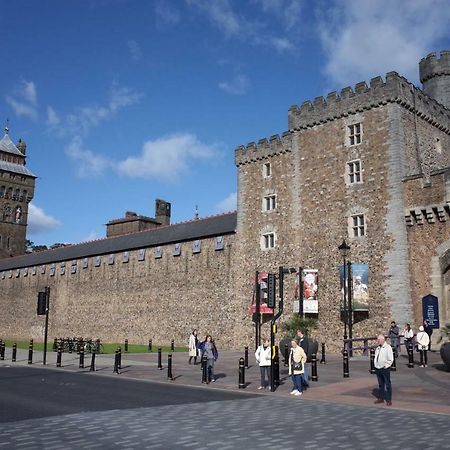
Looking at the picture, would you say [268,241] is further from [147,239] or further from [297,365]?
[297,365]

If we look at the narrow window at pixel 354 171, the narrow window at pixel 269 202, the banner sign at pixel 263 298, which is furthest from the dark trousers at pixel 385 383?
the narrow window at pixel 269 202

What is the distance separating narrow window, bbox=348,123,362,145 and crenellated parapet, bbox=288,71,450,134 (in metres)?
0.80

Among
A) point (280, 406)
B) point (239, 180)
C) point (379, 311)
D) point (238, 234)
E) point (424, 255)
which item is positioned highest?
point (239, 180)

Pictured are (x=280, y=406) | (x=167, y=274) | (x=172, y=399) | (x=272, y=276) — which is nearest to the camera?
(x=280, y=406)

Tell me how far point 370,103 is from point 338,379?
55.7 ft

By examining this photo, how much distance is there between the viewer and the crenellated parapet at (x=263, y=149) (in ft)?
A: 108

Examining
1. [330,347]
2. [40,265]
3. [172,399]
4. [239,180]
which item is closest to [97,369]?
[172,399]

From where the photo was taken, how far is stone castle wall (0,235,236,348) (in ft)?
117

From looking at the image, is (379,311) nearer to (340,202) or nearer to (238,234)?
(340,202)

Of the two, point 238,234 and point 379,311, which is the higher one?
point 238,234

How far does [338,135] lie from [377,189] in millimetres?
4474

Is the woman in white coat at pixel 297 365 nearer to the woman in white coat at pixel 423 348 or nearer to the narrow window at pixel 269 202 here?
the woman in white coat at pixel 423 348

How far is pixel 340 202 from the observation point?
2883 cm

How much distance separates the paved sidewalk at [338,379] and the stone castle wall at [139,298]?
1093 cm
